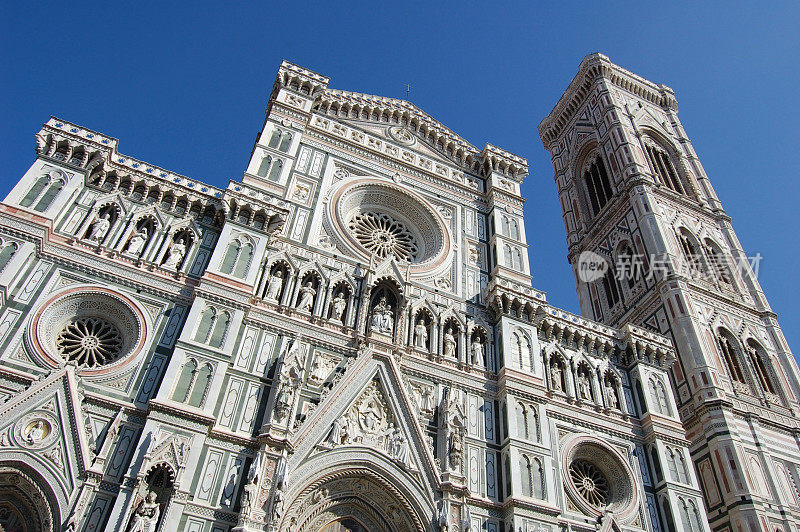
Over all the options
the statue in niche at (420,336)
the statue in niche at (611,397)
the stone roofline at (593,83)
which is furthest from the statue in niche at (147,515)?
the stone roofline at (593,83)

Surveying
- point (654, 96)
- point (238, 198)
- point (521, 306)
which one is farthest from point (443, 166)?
point (654, 96)

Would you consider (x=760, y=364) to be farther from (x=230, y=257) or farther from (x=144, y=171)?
(x=144, y=171)

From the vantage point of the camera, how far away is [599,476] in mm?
15750

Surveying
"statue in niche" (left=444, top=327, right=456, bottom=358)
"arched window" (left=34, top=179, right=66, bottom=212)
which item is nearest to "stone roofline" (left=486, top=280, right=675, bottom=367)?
"statue in niche" (left=444, top=327, right=456, bottom=358)

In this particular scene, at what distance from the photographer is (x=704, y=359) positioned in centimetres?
2008

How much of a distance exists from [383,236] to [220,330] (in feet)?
22.3

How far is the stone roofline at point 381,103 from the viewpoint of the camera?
20.3 meters

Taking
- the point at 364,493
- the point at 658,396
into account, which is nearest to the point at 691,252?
the point at 658,396

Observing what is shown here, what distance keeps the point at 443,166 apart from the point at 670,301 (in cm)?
943

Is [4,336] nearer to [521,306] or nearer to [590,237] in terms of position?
[521,306]

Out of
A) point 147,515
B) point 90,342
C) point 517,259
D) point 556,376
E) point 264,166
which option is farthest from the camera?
point 517,259

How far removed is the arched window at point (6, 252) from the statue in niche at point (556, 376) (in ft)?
42.5

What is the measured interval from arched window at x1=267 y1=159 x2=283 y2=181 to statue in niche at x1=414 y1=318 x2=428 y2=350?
223 inches

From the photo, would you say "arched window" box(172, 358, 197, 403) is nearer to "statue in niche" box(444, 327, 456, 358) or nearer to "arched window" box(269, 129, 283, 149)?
"statue in niche" box(444, 327, 456, 358)
